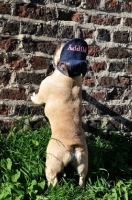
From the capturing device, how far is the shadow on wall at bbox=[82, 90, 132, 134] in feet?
15.3

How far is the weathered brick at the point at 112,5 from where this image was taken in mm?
4480

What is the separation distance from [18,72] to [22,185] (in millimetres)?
1282

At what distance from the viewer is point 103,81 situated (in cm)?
465

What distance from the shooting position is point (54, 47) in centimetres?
441

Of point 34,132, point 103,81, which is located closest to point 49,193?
point 34,132

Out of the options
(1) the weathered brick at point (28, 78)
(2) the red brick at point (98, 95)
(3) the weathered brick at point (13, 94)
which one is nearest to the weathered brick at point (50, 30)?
(1) the weathered brick at point (28, 78)

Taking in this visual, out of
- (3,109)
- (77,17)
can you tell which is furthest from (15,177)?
(77,17)

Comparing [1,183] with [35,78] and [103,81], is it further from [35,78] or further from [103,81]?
[103,81]

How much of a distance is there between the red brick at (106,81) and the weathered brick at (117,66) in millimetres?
108

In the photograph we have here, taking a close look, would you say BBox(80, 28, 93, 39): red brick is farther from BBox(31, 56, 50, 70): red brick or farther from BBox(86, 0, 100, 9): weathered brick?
BBox(31, 56, 50, 70): red brick

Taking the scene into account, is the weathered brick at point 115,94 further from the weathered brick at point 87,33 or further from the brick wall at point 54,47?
the weathered brick at point 87,33

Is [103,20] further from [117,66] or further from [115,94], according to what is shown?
[115,94]

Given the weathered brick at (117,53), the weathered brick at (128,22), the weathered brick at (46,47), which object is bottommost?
the weathered brick at (117,53)

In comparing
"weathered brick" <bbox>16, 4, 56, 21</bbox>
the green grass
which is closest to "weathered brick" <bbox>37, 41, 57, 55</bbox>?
"weathered brick" <bbox>16, 4, 56, 21</bbox>
